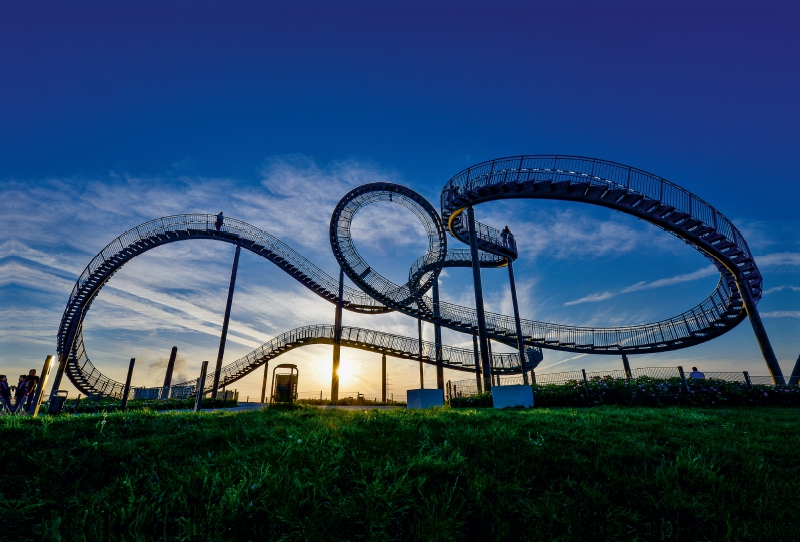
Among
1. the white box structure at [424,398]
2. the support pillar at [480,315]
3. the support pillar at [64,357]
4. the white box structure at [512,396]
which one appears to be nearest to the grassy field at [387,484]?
the white box structure at [512,396]

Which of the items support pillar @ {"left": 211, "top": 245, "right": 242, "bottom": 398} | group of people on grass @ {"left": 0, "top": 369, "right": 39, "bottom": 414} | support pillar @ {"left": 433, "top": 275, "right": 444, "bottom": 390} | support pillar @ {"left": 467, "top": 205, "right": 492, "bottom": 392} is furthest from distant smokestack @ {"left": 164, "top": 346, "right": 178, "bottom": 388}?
support pillar @ {"left": 467, "top": 205, "right": 492, "bottom": 392}

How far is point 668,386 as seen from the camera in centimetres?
1500

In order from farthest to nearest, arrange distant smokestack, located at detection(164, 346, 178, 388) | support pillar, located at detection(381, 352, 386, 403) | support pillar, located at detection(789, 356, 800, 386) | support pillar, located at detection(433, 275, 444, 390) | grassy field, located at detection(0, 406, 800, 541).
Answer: distant smokestack, located at detection(164, 346, 178, 388) → support pillar, located at detection(381, 352, 386, 403) → support pillar, located at detection(433, 275, 444, 390) → support pillar, located at detection(789, 356, 800, 386) → grassy field, located at detection(0, 406, 800, 541)

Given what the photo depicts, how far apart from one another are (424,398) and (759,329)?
66.8 ft

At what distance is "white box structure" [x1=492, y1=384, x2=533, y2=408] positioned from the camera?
13.6m

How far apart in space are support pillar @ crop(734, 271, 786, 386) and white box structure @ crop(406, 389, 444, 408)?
61.3 feet

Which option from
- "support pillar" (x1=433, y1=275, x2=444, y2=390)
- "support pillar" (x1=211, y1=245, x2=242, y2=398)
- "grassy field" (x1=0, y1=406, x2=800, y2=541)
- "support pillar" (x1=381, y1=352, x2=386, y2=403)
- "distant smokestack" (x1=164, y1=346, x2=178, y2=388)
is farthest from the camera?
"distant smokestack" (x1=164, y1=346, x2=178, y2=388)

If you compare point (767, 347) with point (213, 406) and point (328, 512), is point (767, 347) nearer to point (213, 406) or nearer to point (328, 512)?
point (328, 512)

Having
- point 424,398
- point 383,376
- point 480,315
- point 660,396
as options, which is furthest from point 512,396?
point 383,376

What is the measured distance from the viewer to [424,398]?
565 inches

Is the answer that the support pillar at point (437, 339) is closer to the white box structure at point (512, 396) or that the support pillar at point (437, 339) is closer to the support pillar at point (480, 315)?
the support pillar at point (480, 315)

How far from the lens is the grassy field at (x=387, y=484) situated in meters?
3.67

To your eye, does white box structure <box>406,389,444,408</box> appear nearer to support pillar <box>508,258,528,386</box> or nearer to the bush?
the bush

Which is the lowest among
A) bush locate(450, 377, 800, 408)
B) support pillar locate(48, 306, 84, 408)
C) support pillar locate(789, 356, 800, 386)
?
bush locate(450, 377, 800, 408)
